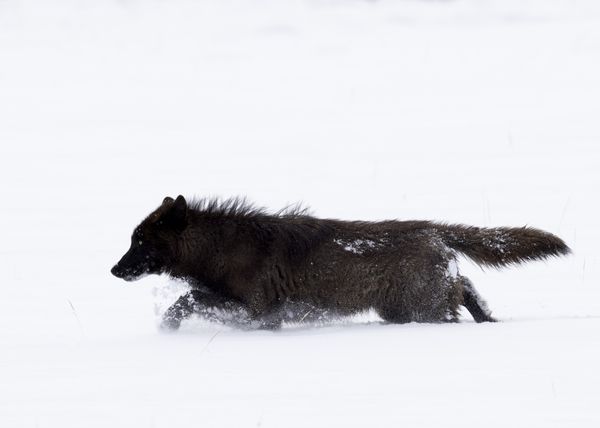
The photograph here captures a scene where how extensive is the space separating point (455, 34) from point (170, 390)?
19718mm

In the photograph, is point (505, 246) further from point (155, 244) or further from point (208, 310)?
point (155, 244)

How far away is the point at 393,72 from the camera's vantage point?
2142cm

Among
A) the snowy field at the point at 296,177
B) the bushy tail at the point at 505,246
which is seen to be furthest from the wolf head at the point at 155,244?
the bushy tail at the point at 505,246

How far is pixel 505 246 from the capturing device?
8.08 metres

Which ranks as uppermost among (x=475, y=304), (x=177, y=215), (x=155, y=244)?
(x=177, y=215)

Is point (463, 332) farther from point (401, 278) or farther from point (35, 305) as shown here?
point (35, 305)

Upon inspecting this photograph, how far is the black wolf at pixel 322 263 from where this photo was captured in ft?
25.8

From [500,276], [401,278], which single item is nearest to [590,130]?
[500,276]

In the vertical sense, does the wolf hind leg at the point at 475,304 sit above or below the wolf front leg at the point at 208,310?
above

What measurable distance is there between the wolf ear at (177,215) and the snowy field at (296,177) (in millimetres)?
785

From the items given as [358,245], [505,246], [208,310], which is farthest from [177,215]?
[505,246]

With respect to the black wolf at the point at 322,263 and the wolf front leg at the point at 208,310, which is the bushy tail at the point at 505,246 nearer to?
the black wolf at the point at 322,263

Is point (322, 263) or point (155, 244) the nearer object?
point (322, 263)

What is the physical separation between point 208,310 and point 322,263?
3.23 feet
